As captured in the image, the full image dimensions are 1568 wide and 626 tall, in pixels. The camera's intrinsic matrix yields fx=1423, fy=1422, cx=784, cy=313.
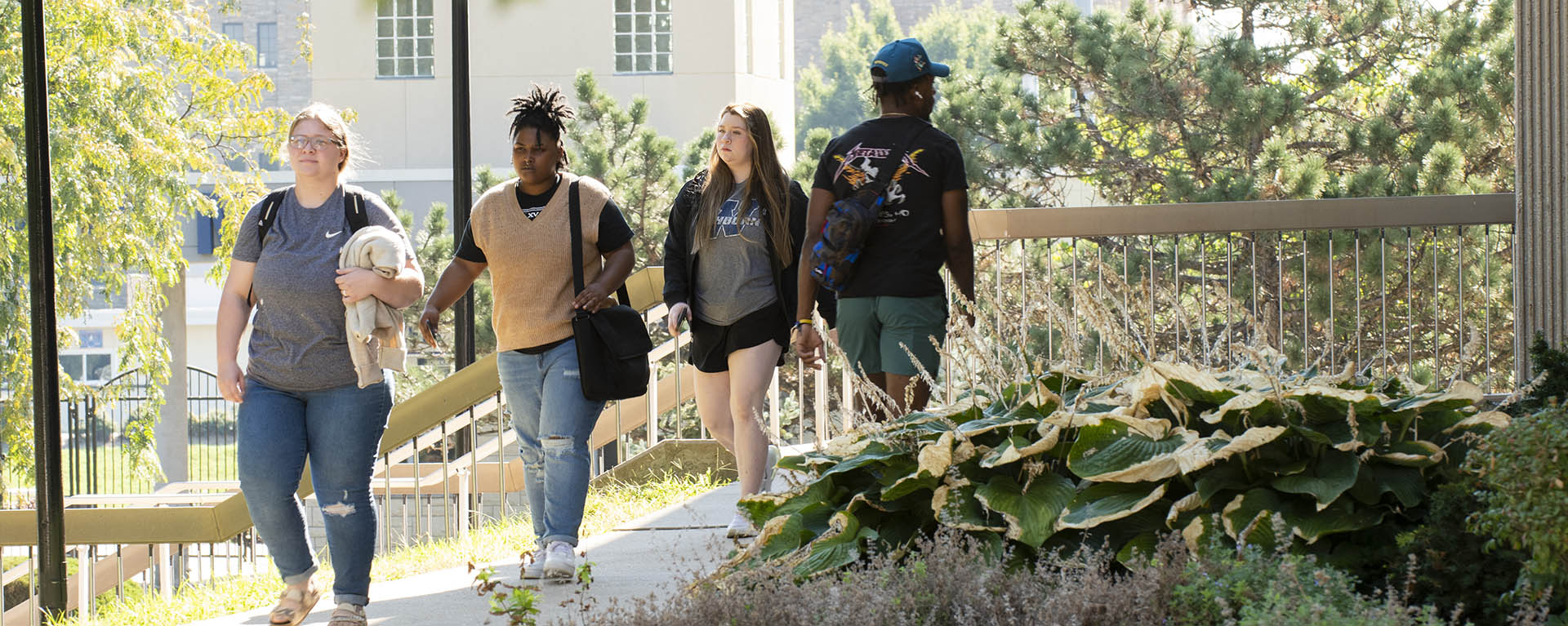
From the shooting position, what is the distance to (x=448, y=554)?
19.6 ft

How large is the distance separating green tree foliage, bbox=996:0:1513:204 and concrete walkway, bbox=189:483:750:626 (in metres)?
7.48

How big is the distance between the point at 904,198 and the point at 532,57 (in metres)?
24.4

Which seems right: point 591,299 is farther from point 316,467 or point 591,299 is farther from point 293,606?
point 293,606

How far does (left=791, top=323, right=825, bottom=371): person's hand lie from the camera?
4.86m

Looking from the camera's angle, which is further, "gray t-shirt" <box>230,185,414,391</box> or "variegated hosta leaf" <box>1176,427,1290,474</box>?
"gray t-shirt" <box>230,185,414,391</box>

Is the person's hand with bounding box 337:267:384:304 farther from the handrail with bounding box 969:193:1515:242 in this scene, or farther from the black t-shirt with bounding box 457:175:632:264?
the handrail with bounding box 969:193:1515:242

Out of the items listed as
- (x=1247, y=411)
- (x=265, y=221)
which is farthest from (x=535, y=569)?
(x=1247, y=411)

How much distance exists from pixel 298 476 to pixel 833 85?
234ft

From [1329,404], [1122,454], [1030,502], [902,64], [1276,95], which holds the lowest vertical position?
[1030,502]

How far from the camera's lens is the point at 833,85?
74438 millimetres

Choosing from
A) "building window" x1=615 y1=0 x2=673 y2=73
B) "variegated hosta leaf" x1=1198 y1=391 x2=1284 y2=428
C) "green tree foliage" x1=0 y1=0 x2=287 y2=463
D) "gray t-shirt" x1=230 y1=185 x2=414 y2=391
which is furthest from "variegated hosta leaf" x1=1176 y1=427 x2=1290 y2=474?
"building window" x1=615 y1=0 x2=673 y2=73

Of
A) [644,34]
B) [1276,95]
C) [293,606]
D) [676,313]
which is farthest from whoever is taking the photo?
[644,34]

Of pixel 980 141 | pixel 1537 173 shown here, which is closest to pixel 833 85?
pixel 980 141

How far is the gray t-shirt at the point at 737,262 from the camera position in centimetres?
502
